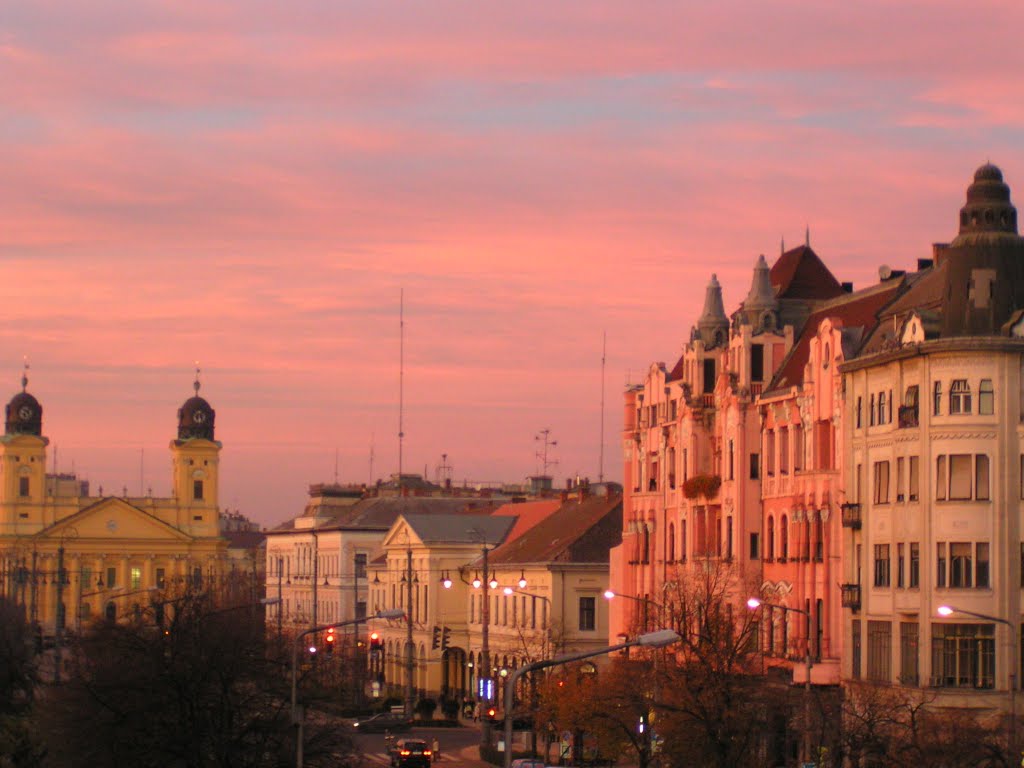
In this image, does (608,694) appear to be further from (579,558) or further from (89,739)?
(579,558)

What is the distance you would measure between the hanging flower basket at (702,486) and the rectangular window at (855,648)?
1532cm

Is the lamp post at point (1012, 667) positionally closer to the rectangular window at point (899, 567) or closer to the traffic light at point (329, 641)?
the rectangular window at point (899, 567)

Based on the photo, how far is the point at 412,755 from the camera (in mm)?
87312

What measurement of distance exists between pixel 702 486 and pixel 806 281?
8.60m

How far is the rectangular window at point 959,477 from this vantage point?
75000 mm

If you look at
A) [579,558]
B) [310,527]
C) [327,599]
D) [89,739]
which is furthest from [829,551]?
[310,527]

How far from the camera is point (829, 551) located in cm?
8375

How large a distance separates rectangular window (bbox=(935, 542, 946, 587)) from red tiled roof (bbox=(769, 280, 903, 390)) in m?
10.5

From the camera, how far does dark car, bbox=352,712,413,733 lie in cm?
11181

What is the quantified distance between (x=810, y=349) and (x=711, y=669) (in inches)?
703

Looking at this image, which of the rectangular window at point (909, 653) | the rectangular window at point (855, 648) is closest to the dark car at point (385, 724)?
the rectangular window at point (855, 648)

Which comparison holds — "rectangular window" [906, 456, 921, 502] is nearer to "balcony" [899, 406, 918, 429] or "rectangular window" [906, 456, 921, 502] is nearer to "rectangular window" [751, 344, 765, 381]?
"balcony" [899, 406, 918, 429]

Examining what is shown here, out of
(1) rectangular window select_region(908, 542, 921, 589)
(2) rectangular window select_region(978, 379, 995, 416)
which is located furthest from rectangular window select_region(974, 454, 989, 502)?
(1) rectangular window select_region(908, 542, 921, 589)

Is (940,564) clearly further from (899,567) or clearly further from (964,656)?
(964,656)
